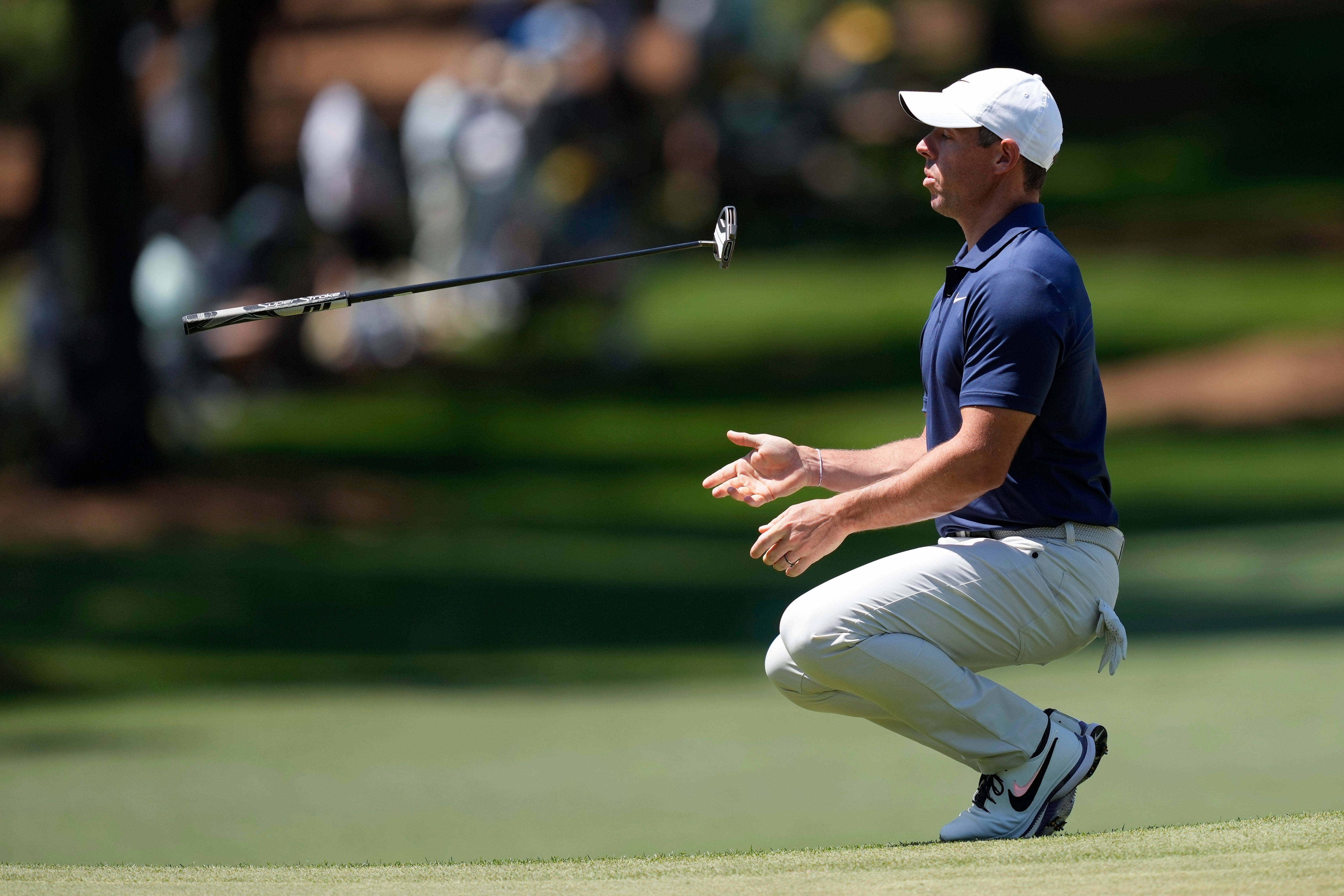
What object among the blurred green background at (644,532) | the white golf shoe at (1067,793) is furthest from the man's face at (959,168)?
the blurred green background at (644,532)

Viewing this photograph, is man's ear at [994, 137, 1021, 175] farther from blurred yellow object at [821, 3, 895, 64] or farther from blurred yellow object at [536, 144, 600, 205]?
blurred yellow object at [821, 3, 895, 64]

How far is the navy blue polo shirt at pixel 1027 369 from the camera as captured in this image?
4445 millimetres

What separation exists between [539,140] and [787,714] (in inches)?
605

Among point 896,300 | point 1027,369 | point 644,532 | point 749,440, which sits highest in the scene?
point 1027,369

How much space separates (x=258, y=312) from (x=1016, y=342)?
6.84 ft

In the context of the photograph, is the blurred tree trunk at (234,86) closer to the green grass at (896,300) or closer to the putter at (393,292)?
the green grass at (896,300)

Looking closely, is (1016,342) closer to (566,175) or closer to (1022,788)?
(1022,788)

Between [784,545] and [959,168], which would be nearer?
[784,545]

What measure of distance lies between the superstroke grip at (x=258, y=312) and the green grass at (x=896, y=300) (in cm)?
1779

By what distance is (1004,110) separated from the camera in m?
4.67

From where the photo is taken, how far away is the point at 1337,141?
32.7 m

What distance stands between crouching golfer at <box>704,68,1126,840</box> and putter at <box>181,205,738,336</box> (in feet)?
2.51

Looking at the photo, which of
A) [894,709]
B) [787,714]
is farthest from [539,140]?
[894,709]

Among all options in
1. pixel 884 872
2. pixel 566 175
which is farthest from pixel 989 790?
pixel 566 175
